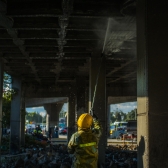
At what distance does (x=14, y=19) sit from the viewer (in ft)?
38.1

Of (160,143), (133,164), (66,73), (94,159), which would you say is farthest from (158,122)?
(66,73)

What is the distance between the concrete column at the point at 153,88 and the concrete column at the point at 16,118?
18689 mm

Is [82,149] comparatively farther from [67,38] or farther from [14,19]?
[67,38]

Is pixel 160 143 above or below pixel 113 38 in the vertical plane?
below

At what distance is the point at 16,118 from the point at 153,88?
1999 centimetres

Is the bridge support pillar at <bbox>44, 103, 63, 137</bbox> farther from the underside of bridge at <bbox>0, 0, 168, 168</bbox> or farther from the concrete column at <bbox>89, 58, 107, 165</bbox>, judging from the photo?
the concrete column at <bbox>89, 58, 107, 165</bbox>

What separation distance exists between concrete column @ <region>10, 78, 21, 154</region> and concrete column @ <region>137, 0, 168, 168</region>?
61.3 feet

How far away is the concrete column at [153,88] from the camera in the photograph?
23.9 feet

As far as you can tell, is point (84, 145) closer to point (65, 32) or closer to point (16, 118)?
point (65, 32)

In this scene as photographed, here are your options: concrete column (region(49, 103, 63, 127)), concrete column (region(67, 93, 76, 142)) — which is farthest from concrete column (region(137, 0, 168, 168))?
concrete column (region(49, 103, 63, 127))

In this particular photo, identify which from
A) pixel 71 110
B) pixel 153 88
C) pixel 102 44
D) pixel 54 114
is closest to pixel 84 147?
pixel 153 88

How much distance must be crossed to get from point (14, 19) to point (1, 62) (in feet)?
22.4

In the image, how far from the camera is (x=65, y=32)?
41.2ft

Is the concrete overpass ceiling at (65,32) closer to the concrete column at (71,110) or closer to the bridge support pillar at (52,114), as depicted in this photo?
the concrete column at (71,110)
